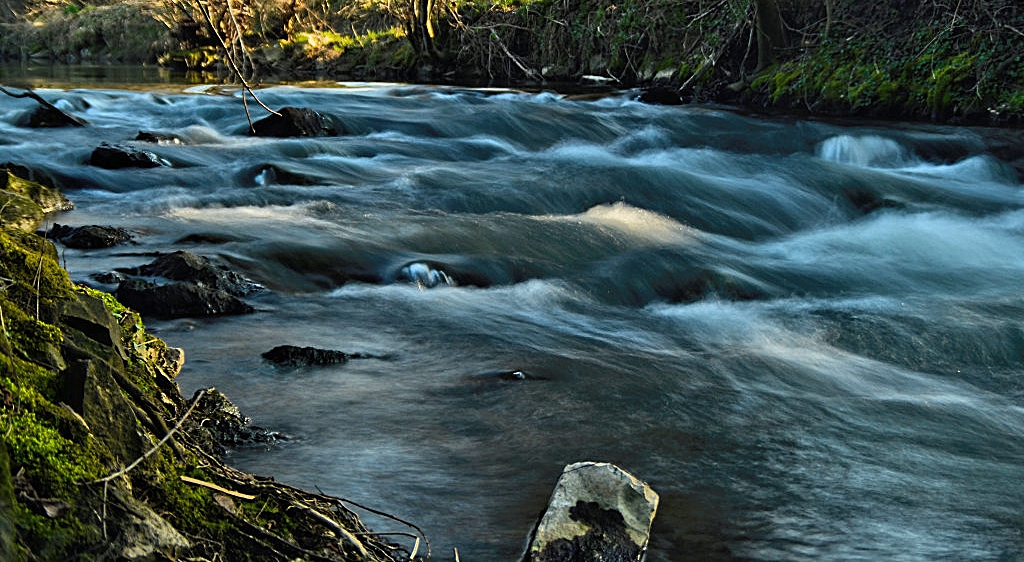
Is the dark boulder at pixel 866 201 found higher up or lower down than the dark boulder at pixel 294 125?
lower down

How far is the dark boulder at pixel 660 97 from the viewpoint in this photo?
15320 mm

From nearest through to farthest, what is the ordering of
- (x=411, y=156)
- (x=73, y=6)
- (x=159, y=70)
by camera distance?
1. (x=411, y=156)
2. (x=159, y=70)
3. (x=73, y=6)

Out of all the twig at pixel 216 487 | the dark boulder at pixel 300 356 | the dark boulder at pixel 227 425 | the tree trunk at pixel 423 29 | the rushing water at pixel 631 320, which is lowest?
the rushing water at pixel 631 320

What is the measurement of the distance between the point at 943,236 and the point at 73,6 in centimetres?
3585

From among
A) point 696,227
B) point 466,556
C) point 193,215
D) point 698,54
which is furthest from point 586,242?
point 698,54

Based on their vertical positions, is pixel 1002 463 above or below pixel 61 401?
below

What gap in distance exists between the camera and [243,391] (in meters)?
4.12

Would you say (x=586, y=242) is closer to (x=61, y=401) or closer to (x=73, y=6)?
(x=61, y=401)

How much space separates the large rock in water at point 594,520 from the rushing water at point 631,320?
0.21m

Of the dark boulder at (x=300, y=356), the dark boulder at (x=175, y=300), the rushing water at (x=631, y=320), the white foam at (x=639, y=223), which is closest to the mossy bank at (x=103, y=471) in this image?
the rushing water at (x=631, y=320)

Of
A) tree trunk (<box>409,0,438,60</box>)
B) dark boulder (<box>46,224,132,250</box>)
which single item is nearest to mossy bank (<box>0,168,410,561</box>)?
dark boulder (<box>46,224,132,250</box>)

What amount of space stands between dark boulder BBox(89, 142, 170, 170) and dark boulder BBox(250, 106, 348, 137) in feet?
6.78

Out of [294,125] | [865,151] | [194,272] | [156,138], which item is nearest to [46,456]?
[194,272]

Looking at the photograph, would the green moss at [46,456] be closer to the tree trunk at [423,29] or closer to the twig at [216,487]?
the twig at [216,487]
